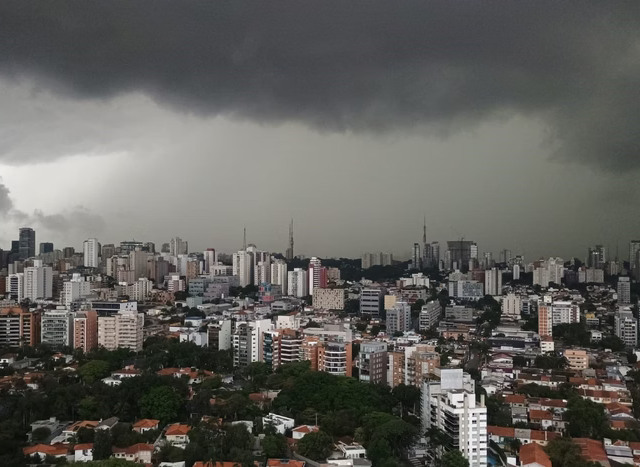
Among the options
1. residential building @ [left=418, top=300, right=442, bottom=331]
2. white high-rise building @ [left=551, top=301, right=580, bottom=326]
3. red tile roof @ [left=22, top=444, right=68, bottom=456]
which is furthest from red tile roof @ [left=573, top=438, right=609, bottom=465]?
white high-rise building @ [left=551, top=301, right=580, bottom=326]

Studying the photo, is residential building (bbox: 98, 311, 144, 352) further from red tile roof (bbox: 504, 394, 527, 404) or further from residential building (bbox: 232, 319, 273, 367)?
red tile roof (bbox: 504, 394, 527, 404)

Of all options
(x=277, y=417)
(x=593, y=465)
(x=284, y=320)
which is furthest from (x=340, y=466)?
(x=284, y=320)

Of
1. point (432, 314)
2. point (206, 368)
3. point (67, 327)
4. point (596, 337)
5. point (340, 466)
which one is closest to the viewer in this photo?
point (340, 466)

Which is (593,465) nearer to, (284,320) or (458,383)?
(458,383)

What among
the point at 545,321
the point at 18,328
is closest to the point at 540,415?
the point at 545,321

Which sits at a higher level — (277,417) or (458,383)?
(458,383)

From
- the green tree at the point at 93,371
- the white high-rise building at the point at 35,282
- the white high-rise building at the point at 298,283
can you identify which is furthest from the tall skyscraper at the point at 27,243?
the green tree at the point at 93,371

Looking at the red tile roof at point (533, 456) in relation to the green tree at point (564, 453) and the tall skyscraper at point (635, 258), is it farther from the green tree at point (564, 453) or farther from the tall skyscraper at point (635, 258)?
the tall skyscraper at point (635, 258)
